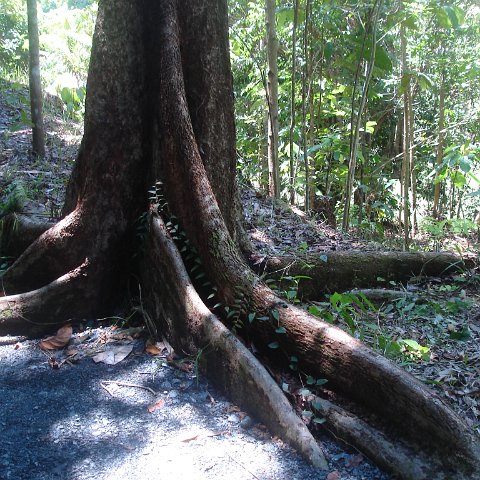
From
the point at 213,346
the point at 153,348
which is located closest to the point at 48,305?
the point at 153,348

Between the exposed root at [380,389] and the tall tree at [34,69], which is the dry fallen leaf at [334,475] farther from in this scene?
the tall tree at [34,69]

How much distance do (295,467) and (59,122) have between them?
10.4 m

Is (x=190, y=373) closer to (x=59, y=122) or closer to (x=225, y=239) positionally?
(x=225, y=239)

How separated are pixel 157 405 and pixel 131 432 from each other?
0.99 feet

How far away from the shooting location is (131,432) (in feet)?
10.2

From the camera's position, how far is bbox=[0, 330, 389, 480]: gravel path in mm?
2771

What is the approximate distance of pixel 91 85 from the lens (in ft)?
14.7

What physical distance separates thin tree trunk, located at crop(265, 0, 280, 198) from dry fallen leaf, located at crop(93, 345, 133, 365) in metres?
5.16

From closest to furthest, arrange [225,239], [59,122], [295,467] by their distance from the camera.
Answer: [295,467]
[225,239]
[59,122]

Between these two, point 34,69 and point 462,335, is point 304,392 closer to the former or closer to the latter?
point 462,335

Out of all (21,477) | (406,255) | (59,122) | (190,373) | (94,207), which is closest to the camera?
(21,477)

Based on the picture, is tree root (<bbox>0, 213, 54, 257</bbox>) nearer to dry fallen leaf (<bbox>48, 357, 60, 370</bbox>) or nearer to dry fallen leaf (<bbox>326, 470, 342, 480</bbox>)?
dry fallen leaf (<bbox>48, 357, 60, 370</bbox>)

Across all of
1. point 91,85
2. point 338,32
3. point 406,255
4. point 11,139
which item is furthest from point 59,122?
point 406,255

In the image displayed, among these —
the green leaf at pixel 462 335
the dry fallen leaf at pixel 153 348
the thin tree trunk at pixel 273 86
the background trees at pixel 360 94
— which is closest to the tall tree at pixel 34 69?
the background trees at pixel 360 94
